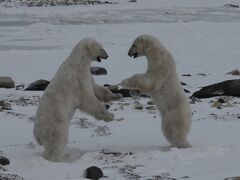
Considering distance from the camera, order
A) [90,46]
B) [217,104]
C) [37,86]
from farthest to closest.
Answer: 1. [37,86]
2. [217,104]
3. [90,46]

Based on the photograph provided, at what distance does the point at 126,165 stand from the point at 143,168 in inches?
8.4

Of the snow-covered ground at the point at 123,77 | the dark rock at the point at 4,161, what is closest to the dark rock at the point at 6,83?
the snow-covered ground at the point at 123,77

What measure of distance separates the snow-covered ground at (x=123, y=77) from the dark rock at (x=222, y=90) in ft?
0.91

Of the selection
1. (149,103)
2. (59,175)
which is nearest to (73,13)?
(149,103)

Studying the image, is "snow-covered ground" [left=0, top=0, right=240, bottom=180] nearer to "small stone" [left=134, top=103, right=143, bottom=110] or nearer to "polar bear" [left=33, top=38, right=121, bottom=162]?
"small stone" [left=134, top=103, right=143, bottom=110]

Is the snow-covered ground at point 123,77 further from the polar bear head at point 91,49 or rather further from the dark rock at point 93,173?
the polar bear head at point 91,49

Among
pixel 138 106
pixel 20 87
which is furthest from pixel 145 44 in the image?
pixel 20 87

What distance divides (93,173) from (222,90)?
5245 mm

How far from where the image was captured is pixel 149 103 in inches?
367

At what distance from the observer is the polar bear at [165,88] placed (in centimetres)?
642

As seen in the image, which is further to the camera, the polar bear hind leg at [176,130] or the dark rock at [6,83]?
the dark rock at [6,83]

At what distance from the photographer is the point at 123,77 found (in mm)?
12703

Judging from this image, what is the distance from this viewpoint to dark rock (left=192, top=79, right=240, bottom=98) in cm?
975

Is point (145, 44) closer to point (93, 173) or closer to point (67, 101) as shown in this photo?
point (67, 101)
